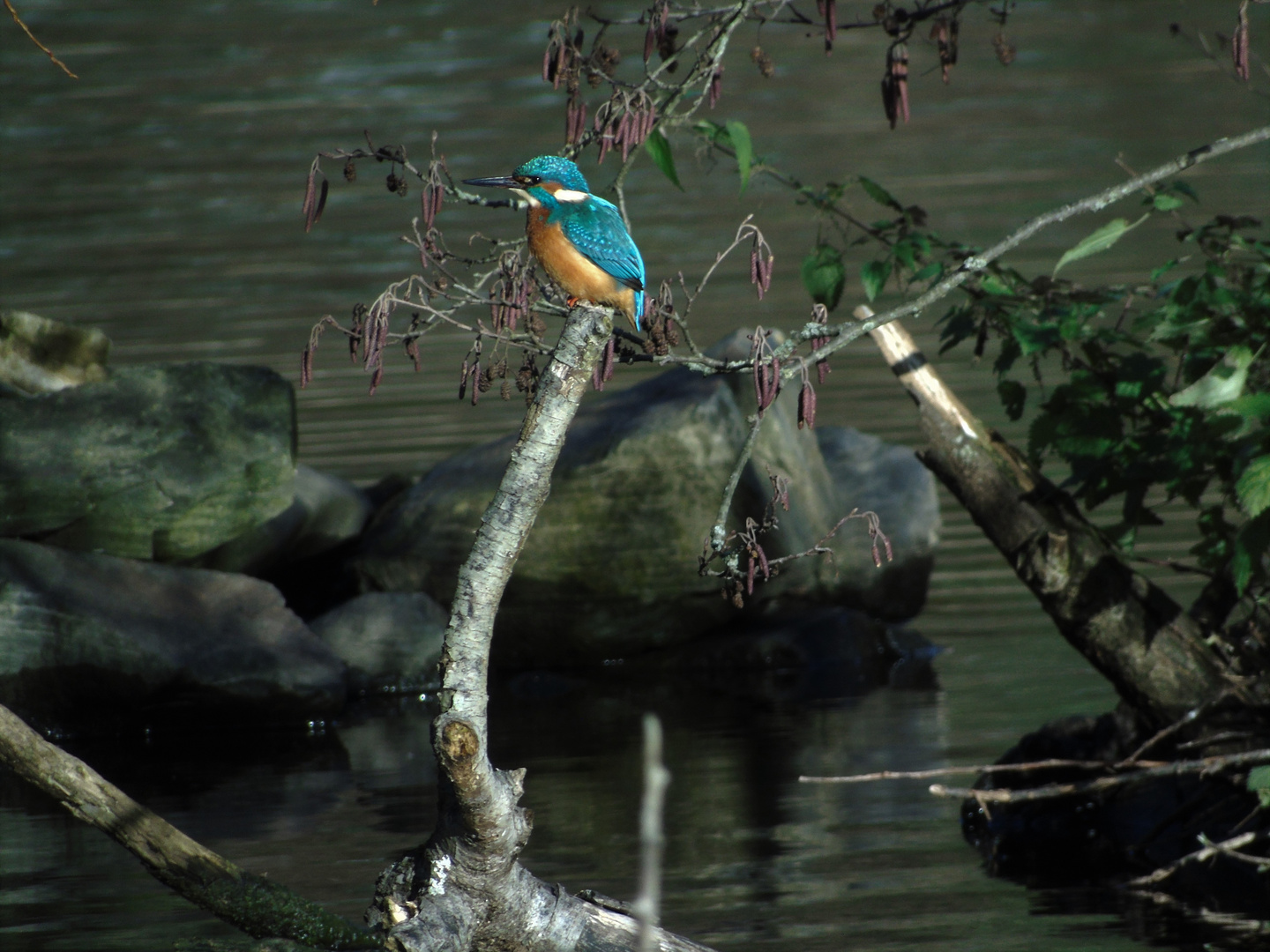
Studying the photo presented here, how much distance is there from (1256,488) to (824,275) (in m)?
1.65

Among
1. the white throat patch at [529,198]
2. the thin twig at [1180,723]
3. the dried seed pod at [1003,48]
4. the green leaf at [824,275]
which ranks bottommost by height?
the thin twig at [1180,723]

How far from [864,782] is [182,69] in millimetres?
29226

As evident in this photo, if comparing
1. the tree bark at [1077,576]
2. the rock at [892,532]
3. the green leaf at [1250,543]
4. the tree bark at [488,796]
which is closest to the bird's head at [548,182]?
the tree bark at [488,796]

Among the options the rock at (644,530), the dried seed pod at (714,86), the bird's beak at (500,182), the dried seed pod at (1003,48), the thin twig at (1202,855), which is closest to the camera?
the bird's beak at (500,182)

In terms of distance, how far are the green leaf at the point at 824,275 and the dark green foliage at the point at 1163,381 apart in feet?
1.58

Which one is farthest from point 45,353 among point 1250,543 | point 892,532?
point 1250,543

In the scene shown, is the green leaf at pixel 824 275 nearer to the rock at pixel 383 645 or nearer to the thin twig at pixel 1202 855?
the thin twig at pixel 1202 855

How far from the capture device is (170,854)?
15.8 feet

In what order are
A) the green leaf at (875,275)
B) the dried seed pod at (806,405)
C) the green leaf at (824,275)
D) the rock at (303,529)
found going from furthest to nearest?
the rock at (303,529)
the green leaf at (824,275)
the green leaf at (875,275)
the dried seed pod at (806,405)

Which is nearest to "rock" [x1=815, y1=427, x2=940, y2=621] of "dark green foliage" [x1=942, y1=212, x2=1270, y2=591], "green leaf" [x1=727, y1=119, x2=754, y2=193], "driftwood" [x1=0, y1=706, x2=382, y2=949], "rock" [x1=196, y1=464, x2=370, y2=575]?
"rock" [x1=196, y1=464, x2=370, y2=575]

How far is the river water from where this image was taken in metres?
6.41

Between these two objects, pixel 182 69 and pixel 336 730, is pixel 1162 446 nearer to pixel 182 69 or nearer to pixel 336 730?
pixel 336 730

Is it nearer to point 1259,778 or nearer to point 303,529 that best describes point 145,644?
point 303,529

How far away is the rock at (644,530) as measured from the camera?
30.6ft
